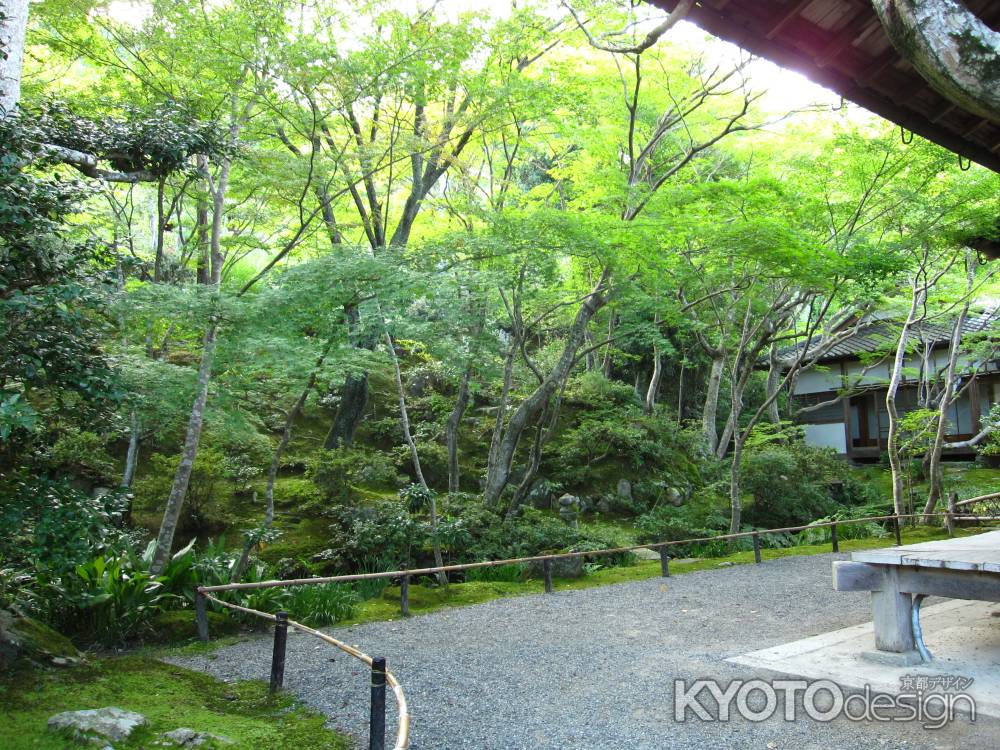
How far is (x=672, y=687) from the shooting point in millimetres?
5043

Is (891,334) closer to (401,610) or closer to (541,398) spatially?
(541,398)

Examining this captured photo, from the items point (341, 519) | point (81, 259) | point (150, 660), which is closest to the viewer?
point (81, 259)

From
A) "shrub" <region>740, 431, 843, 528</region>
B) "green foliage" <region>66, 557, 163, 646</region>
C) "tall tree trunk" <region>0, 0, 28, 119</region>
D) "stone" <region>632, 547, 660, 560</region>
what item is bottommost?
"stone" <region>632, 547, 660, 560</region>

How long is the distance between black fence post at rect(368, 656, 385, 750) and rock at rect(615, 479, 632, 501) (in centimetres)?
1175

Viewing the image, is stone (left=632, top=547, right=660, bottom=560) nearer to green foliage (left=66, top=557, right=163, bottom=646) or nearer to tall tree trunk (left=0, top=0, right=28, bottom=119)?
green foliage (left=66, top=557, right=163, bottom=646)

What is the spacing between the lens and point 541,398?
521 inches

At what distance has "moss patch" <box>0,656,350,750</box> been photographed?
13.7 ft

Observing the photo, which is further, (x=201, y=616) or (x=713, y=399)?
(x=713, y=399)

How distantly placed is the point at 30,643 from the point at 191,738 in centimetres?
243

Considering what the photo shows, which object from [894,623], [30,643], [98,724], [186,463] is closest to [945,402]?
[894,623]

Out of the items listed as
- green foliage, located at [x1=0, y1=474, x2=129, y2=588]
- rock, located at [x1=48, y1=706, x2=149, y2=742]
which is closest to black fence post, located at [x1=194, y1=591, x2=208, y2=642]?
green foliage, located at [x1=0, y1=474, x2=129, y2=588]

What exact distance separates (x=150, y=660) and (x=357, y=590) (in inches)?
133

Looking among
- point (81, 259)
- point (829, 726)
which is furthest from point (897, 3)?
point (81, 259)

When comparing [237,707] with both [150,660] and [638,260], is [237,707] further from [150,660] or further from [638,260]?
[638,260]
